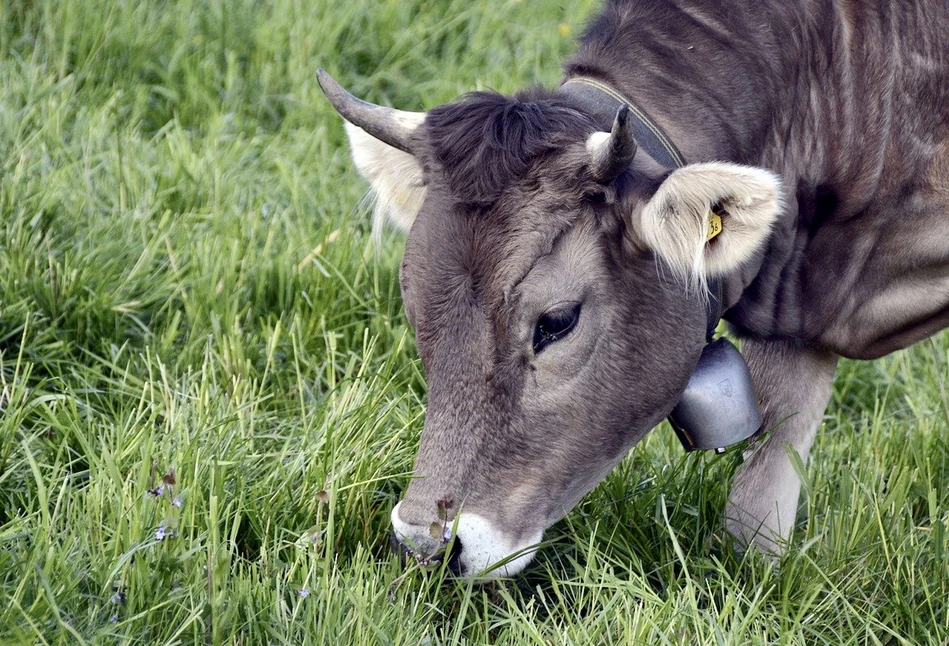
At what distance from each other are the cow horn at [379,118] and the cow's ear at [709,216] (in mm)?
726

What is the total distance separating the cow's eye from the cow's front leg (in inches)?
42.0

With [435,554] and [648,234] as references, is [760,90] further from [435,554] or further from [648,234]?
[435,554]

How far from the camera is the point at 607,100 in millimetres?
3342

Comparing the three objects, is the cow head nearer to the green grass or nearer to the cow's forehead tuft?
the cow's forehead tuft

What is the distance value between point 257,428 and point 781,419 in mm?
1737

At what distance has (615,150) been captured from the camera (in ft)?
9.70

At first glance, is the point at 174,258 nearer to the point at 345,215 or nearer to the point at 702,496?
the point at 345,215

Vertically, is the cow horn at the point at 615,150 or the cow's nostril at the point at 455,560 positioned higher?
the cow horn at the point at 615,150

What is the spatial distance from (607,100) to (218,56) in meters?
3.42

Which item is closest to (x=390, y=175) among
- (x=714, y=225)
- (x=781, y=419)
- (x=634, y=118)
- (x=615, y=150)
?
(x=634, y=118)

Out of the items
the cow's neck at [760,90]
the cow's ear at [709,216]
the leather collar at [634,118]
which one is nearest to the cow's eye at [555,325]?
the cow's ear at [709,216]

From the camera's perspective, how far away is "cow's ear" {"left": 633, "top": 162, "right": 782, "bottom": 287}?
2.97 m

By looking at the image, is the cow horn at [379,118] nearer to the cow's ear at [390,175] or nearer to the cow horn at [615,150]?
the cow's ear at [390,175]

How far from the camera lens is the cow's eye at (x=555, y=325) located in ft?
10.2
